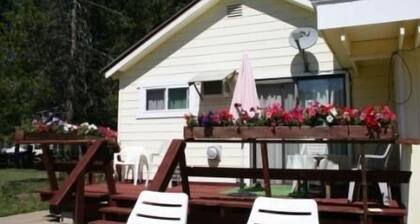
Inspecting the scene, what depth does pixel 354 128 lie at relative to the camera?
454 cm

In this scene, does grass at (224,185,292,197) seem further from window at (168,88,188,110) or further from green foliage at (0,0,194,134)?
green foliage at (0,0,194,134)

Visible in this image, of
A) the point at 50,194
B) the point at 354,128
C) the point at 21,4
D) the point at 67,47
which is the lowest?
the point at 50,194

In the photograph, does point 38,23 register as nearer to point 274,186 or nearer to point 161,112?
point 161,112

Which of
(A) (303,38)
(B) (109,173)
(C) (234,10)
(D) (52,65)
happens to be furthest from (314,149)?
(D) (52,65)

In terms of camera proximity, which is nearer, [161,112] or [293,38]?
[293,38]

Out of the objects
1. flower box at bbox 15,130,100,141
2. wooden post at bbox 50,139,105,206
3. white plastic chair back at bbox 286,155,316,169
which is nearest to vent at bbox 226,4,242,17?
white plastic chair back at bbox 286,155,316,169

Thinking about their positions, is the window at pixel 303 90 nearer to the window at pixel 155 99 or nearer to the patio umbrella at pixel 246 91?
the patio umbrella at pixel 246 91

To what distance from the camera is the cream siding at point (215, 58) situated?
29.8ft

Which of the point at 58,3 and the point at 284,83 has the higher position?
the point at 58,3

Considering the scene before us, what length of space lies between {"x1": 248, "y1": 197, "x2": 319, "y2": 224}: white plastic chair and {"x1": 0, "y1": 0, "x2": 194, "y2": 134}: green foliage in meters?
15.2

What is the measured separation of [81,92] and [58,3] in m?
3.75

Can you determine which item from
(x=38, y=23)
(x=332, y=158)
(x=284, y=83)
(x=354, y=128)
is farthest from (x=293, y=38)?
(x=38, y=23)

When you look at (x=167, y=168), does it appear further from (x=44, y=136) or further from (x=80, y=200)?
(x=44, y=136)

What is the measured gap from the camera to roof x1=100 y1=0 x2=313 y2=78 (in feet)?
32.0
